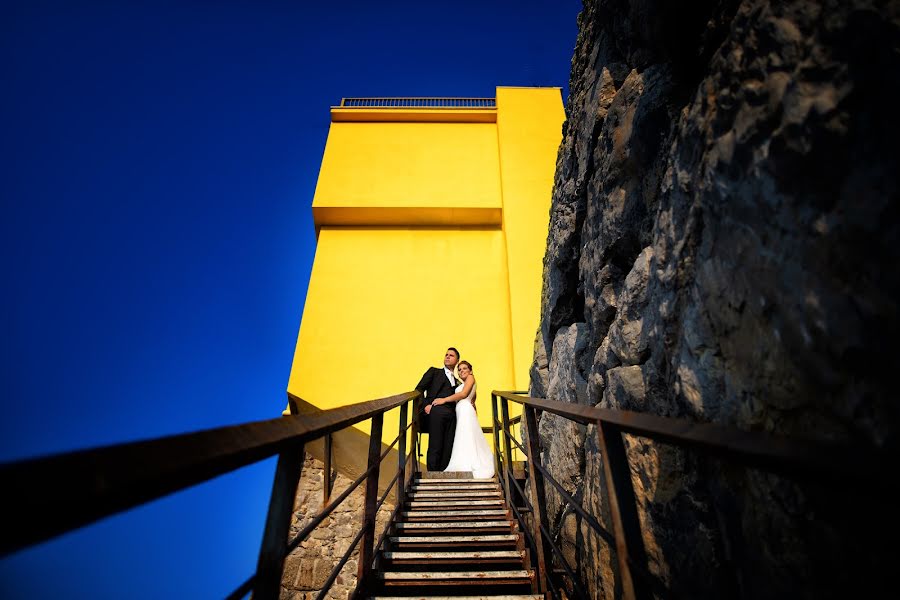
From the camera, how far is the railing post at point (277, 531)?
0.95 m

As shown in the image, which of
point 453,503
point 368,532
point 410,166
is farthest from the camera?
point 410,166

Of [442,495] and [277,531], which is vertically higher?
[442,495]

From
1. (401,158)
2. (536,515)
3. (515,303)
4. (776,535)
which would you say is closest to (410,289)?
(515,303)

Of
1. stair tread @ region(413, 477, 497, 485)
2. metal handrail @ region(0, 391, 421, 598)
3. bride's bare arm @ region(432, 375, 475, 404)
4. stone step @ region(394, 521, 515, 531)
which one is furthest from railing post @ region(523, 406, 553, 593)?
bride's bare arm @ region(432, 375, 475, 404)

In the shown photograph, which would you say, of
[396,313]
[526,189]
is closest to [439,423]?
[396,313]

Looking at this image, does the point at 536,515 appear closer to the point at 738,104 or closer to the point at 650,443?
the point at 650,443

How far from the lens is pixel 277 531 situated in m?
1.00

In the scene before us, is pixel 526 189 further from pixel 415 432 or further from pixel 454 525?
pixel 454 525

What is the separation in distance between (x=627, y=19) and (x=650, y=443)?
2.28 m

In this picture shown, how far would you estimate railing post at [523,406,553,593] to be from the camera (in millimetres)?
2066

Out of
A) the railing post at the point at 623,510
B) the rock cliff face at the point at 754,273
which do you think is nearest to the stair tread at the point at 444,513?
the rock cliff face at the point at 754,273

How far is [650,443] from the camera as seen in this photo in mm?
1638

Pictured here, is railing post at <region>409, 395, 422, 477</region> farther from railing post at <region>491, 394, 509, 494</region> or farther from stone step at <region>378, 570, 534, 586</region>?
stone step at <region>378, 570, 534, 586</region>

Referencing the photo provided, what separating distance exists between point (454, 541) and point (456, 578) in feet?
1.43
